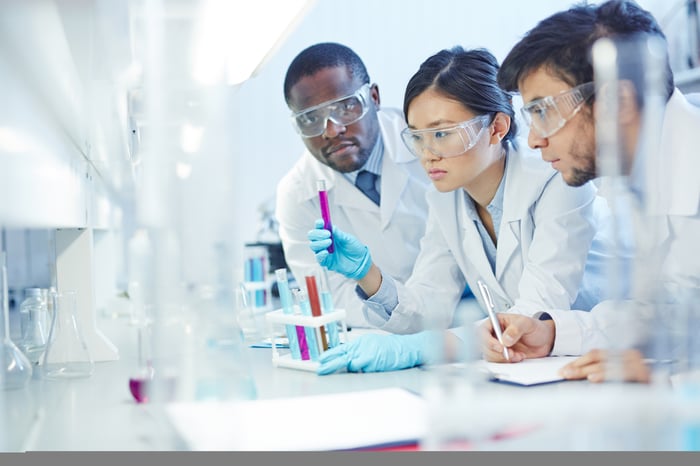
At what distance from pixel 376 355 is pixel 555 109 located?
0.60 metres

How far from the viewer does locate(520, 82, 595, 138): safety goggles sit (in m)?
1.25

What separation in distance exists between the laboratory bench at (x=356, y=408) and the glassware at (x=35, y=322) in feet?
0.54

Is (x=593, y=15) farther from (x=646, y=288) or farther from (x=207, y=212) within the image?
(x=207, y=212)

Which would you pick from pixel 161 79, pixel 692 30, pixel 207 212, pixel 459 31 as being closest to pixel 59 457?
pixel 207 212

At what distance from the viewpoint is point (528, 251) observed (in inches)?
65.9

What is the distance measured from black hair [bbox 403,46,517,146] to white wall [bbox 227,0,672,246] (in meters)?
0.88

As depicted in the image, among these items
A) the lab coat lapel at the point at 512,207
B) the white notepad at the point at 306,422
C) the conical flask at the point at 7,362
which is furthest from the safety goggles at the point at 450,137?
the conical flask at the point at 7,362

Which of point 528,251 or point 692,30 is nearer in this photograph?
point 528,251

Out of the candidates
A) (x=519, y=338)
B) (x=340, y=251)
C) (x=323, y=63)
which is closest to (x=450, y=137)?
(x=340, y=251)

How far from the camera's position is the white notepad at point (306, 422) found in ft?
2.41

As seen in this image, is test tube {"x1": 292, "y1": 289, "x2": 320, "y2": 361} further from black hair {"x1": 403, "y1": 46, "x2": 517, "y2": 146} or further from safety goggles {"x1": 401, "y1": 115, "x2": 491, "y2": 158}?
black hair {"x1": 403, "y1": 46, "x2": 517, "y2": 146}

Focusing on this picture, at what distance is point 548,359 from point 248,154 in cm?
324

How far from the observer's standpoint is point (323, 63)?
2.17 m

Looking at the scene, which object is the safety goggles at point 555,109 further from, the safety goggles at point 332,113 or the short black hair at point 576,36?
the safety goggles at point 332,113
